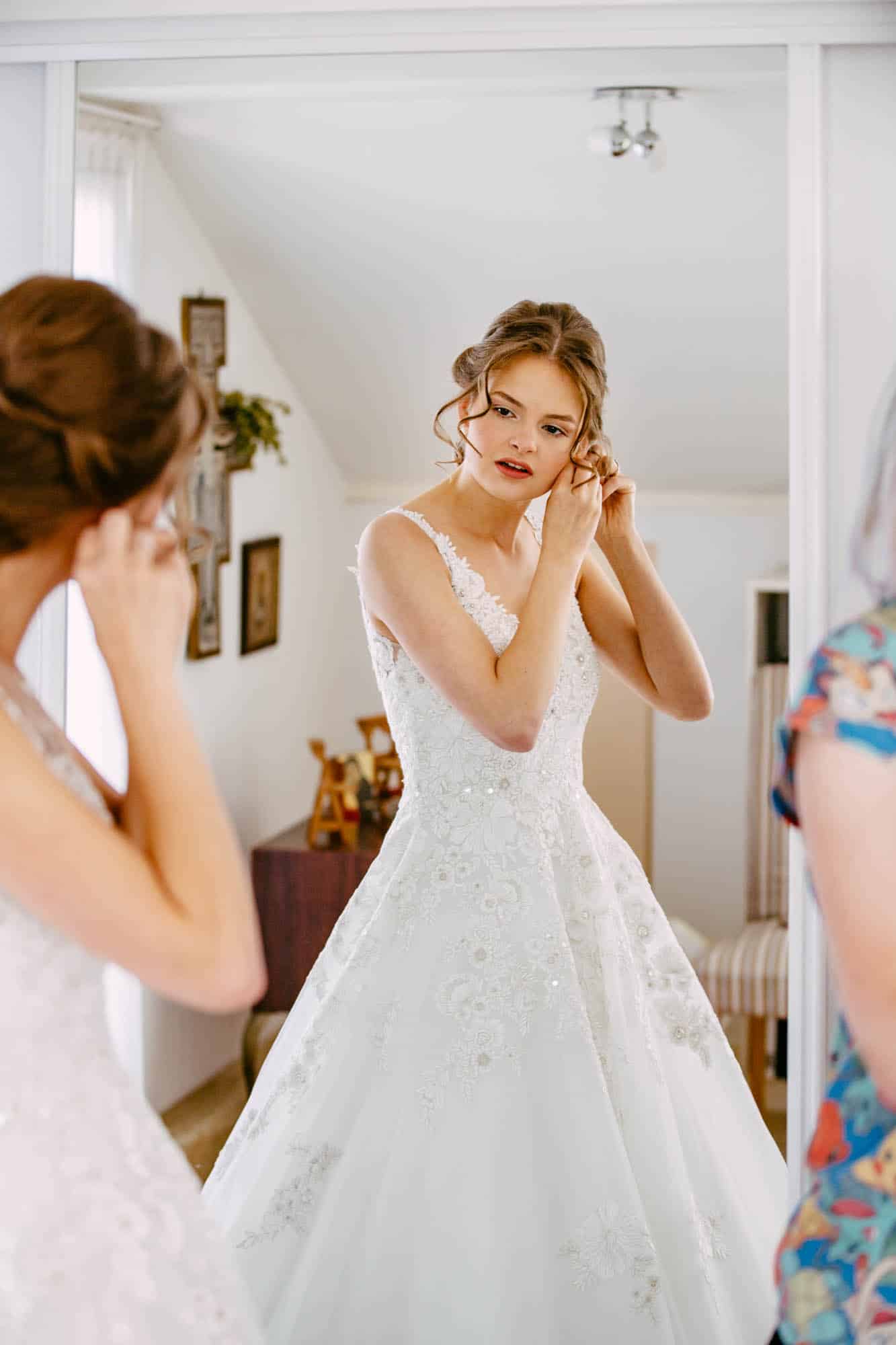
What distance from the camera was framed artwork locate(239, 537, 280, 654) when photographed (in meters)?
2.26

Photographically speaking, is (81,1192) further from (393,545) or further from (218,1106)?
(218,1106)

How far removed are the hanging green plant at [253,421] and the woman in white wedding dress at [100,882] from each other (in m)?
1.23

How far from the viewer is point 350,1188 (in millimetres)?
1628

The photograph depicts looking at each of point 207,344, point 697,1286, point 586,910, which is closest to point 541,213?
point 207,344

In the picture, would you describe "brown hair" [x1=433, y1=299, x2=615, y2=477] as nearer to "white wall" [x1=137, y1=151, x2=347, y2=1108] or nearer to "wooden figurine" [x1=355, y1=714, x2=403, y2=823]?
"white wall" [x1=137, y1=151, x2=347, y2=1108]

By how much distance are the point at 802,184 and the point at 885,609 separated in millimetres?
1014

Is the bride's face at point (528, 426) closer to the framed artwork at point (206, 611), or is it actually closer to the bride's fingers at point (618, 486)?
the bride's fingers at point (618, 486)

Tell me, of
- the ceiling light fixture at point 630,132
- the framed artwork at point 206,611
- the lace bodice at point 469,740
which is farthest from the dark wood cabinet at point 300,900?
the ceiling light fixture at point 630,132

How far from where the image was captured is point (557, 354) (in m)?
1.76

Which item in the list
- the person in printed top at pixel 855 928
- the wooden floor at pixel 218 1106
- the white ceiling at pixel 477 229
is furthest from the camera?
the wooden floor at pixel 218 1106

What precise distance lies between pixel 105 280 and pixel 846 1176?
4.94ft

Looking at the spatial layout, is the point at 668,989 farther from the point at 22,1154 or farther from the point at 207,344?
the point at 207,344

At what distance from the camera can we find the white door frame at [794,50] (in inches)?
66.1

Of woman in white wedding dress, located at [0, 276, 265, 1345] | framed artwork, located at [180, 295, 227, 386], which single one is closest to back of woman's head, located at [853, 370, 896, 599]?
woman in white wedding dress, located at [0, 276, 265, 1345]
